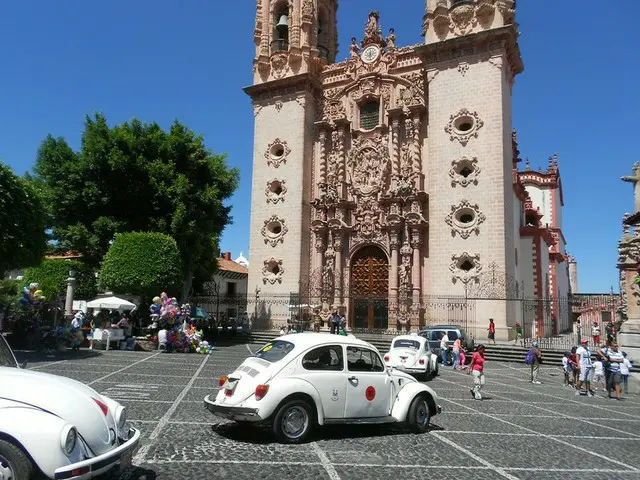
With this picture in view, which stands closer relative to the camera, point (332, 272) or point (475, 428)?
point (475, 428)

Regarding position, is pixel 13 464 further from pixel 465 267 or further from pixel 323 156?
pixel 323 156

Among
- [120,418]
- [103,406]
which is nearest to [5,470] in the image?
[103,406]

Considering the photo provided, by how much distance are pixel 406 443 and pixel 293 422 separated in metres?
1.70

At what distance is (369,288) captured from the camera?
2920 cm

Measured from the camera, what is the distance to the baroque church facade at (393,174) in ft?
84.6

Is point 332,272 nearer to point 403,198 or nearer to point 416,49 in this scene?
point 403,198

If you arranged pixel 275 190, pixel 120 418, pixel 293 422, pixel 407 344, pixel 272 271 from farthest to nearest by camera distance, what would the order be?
pixel 275 190 → pixel 272 271 → pixel 407 344 → pixel 293 422 → pixel 120 418

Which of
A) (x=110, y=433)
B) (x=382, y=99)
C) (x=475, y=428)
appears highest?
(x=382, y=99)

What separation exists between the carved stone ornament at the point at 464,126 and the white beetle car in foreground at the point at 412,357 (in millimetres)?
13856

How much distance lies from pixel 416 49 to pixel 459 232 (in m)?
10.3

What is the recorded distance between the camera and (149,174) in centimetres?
2612

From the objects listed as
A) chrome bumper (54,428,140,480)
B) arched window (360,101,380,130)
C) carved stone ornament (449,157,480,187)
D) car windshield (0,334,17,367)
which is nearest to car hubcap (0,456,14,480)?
chrome bumper (54,428,140,480)

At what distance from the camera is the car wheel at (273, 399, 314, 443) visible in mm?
7066

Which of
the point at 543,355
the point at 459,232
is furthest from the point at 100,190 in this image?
the point at 543,355
